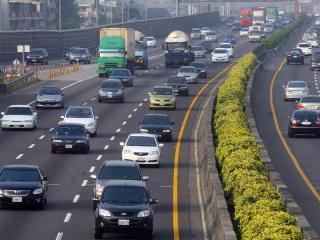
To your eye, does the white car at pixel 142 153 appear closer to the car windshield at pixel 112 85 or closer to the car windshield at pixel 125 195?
the car windshield at pixel 125 195

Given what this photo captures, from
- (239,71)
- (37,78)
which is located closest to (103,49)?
(37,78)

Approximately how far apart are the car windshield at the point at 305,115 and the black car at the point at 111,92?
1788 cm

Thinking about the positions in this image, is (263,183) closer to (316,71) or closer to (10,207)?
(10,207)

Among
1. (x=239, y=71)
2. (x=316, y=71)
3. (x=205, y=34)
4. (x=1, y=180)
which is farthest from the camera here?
(x=205, y=34)

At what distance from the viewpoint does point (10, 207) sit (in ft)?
119

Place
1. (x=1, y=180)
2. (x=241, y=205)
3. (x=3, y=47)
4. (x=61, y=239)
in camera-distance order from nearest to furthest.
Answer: (x=241, y=205), (x=61, y=239), (x=1, y=180), (x=3, y=47)

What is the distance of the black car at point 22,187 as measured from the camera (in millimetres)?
35625

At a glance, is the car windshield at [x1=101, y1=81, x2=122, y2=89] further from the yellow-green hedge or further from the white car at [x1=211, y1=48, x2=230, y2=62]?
the white car at [x1=211, y1=48, x2=230, y2=62]

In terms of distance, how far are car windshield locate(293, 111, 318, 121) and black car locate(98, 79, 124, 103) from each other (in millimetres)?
17882

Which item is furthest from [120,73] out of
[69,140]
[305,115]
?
[69,140]

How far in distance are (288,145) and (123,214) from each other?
28.6 meters

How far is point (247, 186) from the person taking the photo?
31.8m

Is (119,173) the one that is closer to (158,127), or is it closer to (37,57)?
(158,127)

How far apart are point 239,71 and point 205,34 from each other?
93.7 metres
